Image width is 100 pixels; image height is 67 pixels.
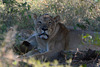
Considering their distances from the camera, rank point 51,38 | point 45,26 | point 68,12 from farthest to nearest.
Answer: point 68,12 → point 51,38 → point 45,26

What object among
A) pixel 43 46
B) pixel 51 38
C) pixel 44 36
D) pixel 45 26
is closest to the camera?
pixel 45 26

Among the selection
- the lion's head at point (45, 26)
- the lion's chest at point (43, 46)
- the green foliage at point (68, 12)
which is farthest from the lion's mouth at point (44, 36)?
the green foliage at point (68, 12)

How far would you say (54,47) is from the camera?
5840mm

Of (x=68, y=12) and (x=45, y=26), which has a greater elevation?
(x=68, y=12)

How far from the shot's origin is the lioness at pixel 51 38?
529 cm

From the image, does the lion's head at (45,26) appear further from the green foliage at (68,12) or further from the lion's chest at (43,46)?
the green foliage at (68,12)

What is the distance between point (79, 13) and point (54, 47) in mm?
3134

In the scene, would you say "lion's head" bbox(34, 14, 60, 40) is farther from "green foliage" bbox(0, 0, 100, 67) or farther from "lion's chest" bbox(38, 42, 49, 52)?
"green foliage" bbox(0, 0, 100, 67)

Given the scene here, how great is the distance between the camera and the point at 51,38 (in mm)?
5754

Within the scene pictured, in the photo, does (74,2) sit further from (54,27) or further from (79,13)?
(54,27)

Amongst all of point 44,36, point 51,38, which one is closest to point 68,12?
point 51,38

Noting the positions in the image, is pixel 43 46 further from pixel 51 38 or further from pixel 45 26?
pixel 45 26

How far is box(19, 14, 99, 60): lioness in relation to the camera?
5.29 meters

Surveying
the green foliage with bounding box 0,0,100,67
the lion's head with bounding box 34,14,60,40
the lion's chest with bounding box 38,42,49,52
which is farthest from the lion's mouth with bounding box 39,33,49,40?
the green foliage with bounding box 0,0,100,67
